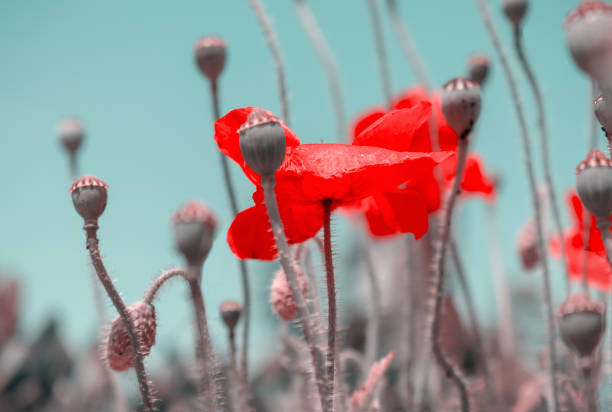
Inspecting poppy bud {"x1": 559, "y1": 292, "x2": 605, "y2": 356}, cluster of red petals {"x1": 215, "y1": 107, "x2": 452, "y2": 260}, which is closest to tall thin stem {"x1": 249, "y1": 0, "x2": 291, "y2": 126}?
cluster of red petals {"x1": 215, "y1": 107, "x2": 452, "y2": 260}

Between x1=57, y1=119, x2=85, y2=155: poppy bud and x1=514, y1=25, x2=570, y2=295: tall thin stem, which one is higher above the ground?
x1=57, y1=119, x2=85, y2=155: poppy bud

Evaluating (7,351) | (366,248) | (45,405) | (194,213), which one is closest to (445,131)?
(366,248)

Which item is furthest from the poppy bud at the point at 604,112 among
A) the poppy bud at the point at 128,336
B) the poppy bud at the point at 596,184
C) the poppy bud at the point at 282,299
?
the poppy bud at the point at 128,336

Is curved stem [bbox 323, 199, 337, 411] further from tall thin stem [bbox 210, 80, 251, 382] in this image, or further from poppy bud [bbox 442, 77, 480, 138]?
tall thin stem [bbox 210, 80, 251, 382]

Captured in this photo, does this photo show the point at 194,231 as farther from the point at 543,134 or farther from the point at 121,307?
the point at 543,134

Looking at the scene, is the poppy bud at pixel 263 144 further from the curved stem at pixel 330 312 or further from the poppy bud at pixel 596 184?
the poppy bud at pixel 596 184

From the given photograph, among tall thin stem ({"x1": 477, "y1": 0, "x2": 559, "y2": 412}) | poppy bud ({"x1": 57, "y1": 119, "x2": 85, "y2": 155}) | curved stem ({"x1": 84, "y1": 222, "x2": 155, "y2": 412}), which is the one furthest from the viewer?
poppy bud ({"x1": 57, "y1": 119, "x2": 85, "y2": 155})

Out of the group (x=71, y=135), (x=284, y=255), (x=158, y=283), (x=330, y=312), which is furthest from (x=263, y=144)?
(x=71, y=135)
